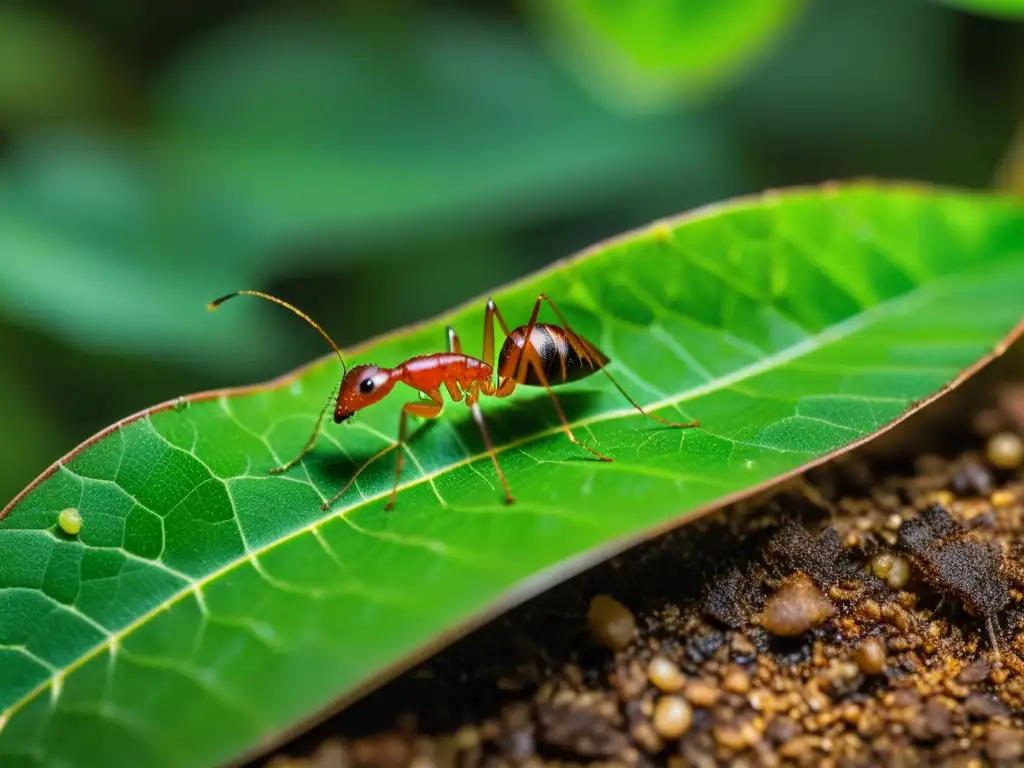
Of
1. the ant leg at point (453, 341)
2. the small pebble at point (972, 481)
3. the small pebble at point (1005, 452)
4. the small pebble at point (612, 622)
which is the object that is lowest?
the small pebble at point (612, 622)

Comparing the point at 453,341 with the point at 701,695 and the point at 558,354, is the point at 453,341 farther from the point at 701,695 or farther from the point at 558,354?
the point at 701,695

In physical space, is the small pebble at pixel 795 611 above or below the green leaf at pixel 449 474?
below

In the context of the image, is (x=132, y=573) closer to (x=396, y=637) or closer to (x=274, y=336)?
(x=396, y=637)

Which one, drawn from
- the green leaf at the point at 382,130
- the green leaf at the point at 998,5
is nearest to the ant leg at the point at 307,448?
the green leaf at the point at 382,130

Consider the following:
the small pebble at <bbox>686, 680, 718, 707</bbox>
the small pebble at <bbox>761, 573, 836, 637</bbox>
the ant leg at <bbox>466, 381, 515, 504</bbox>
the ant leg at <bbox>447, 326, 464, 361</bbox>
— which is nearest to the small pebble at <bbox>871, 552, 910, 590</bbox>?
the small pebble at <bbox>761, 573, 836, 637</bbox>

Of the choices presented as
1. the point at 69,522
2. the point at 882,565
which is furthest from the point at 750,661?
the point at 69,522

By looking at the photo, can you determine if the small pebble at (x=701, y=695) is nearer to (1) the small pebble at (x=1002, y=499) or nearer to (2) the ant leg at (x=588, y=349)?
(2) the ant leg at (x=588, y=349)

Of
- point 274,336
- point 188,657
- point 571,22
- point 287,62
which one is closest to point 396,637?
point 188,657

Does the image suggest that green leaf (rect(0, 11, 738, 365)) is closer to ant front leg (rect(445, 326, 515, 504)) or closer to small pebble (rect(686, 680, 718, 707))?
ant front leg (rect(445, 326, 515, 504))
